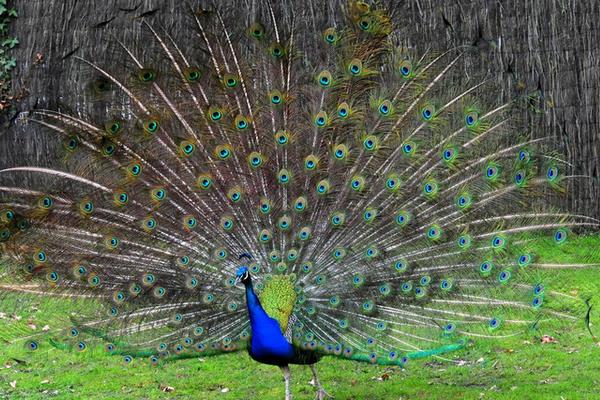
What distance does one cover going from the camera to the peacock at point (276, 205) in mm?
6141

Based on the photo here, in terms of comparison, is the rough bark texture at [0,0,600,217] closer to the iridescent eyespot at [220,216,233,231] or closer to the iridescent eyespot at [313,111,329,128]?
the iridescent eyespot at [313,111,329,128]

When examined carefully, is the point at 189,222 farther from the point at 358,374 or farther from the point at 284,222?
the point at 358,374

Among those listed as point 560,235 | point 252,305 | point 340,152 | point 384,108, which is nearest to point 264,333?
point 252,305

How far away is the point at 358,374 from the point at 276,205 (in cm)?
210

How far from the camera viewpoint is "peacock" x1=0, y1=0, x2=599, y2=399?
6.14 metres

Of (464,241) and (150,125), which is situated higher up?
(150,125)

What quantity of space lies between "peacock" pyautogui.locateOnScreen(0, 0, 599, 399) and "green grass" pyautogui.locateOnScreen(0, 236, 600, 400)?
573 millimetres

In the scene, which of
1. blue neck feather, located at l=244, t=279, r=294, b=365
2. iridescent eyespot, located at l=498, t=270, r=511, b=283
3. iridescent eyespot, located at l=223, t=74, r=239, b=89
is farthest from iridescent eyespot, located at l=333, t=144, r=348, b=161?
iridescent eyespot, located at l=498, t=270, r=511, b=283

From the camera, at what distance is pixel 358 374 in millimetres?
7691

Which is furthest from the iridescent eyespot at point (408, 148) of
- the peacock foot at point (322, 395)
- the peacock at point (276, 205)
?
the peacock foot at point (322, 395)

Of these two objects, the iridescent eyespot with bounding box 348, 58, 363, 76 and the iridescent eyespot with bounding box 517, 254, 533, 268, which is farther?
the iridescent eyespot with bounding box 348, 58, 363, 76

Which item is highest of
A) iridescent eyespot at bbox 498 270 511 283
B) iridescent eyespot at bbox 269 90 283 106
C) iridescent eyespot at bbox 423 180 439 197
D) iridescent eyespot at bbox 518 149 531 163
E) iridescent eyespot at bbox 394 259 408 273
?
iridescent eyespot at bbox 269 90 283 106

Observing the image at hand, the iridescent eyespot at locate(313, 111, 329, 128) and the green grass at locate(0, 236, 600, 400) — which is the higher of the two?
the iridescent eyespot at locate(313, 111, 329, 128)

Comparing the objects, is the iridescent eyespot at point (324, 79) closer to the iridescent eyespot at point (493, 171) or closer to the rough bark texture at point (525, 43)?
the iridescent eyespot at point (493, 171)
